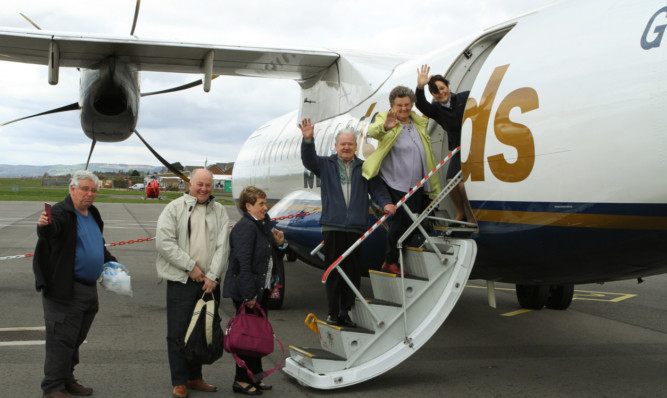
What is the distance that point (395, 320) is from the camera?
514 centimetres

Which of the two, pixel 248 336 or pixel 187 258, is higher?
pixel 187 258

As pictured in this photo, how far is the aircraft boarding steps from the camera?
5.04m

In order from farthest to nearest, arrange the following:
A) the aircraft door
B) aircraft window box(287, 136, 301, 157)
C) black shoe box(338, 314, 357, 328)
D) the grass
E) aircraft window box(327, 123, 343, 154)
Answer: the grass
aircraft window box(287, 136, 301, 157)
aircraft window box(327, 123, 343, 154)
the aircraft door
black shoe box(338, 314, 357, 328)

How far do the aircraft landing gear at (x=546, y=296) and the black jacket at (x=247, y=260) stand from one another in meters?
Result: 5.26

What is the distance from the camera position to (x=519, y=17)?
5348mm

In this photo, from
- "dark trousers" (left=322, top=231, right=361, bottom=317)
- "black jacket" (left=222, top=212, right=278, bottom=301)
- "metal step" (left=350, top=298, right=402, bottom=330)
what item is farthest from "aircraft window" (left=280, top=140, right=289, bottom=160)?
"black jacket" (left=222, top=212, right=278, bottom=301)

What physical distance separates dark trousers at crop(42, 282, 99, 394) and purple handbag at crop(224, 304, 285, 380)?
112cm

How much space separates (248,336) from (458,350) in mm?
2686

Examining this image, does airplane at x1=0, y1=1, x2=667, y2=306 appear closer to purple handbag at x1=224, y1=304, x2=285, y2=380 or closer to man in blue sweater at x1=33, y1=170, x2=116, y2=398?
purple handbag at x1=224, y1=304, x2=285, y2=380

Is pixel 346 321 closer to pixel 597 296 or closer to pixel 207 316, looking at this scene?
pixel 207 316

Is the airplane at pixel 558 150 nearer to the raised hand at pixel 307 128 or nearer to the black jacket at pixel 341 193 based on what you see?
the black jacket at pixel 341 193

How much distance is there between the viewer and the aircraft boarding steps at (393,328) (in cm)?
504

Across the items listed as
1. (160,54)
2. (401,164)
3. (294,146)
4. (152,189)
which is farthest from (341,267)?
(152,189)

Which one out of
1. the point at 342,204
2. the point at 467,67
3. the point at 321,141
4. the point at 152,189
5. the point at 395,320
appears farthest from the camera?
the point at 152,189
